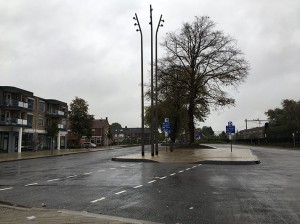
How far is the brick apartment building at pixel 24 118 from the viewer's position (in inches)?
2080

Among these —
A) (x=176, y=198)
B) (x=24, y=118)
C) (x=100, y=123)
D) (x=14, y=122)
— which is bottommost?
(x=176, y=198)

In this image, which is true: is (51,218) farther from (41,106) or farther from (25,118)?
(41,106)

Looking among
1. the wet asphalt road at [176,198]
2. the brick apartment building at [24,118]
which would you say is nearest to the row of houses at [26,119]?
the brick apartment building at [24,118]

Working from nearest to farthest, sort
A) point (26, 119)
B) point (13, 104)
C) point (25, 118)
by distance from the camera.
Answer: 1. point (13, 104)
2. point (26, 119)
3. point (25, 118)

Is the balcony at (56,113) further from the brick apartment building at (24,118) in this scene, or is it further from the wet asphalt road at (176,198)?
the wet asphalt road at (176,198)

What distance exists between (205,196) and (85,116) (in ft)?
216

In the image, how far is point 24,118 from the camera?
58.5 metres

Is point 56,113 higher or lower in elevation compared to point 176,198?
higher

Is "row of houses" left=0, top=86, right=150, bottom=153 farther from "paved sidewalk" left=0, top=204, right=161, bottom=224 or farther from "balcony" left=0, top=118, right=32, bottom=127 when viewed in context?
"paved sidewalk" left=0, top=204, right=161, bottom=224

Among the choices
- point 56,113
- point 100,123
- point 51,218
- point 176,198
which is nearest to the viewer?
point 51,218

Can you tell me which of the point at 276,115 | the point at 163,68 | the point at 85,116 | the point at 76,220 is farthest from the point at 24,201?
the point at 276,115

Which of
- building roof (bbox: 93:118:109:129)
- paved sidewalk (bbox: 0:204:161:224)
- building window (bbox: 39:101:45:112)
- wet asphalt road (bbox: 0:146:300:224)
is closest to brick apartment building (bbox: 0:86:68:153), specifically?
building window (bbox: 39:101:45:112)

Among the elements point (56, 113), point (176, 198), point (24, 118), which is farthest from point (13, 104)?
point (176, 198)

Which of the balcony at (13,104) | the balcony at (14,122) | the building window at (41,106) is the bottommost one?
the balcony at (14,122)
